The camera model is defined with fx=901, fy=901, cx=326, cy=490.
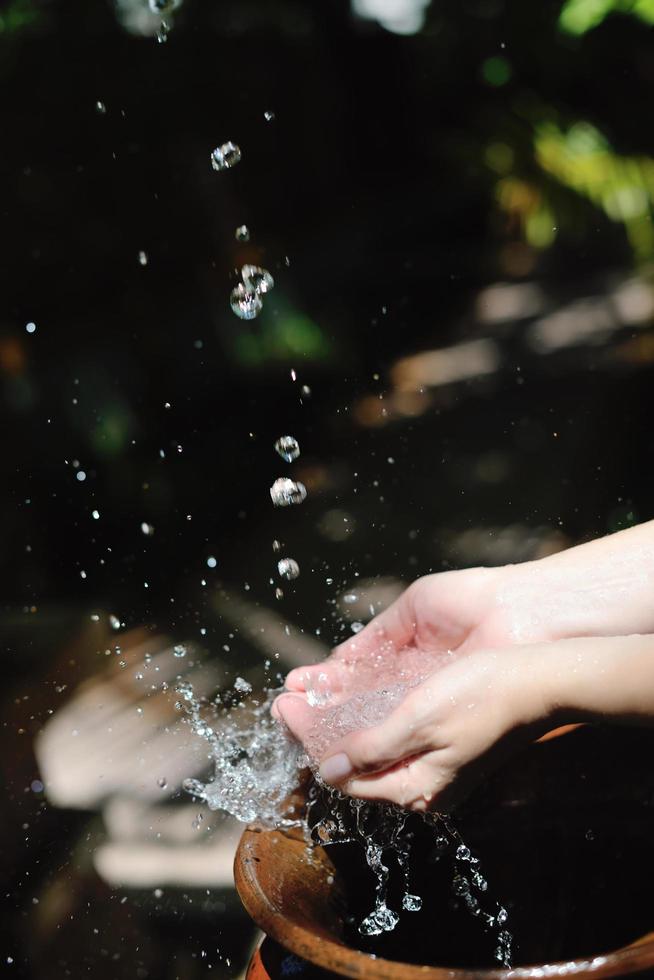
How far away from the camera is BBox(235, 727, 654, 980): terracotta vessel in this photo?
1.13 meters

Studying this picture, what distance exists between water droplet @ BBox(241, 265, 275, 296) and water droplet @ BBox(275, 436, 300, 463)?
63 cm

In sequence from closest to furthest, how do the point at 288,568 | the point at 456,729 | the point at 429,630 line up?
1. the point at 456,729
2. the point at 429,630
3. the point at 288,568

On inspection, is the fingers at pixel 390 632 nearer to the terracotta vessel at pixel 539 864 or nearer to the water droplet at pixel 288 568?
the terracotta vessel at pixel 539 864

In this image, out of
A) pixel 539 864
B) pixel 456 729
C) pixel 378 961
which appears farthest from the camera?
pixel 539 864

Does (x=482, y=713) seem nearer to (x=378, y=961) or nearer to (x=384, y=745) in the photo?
(x=384, y=745)

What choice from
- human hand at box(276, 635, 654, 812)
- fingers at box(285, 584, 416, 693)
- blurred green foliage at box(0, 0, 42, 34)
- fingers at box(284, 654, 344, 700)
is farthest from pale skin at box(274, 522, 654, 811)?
blurred green foliage at box(0, 0, 42, 34)

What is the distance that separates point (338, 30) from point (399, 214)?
0.90m

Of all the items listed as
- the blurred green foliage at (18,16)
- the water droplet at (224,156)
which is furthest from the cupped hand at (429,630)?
Result: the water droplet at (224,156)

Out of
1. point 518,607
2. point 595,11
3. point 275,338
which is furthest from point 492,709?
point 275,338

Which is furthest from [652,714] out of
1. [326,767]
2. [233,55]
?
[233,55]

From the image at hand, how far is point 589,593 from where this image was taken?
4.58ft

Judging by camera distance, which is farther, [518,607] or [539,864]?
[518,607]

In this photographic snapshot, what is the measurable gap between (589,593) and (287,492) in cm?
246

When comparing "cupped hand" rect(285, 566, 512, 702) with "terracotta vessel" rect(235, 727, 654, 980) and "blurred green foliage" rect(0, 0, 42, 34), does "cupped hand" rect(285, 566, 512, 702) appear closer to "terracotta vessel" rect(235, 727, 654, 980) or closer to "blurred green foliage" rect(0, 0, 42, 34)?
"terracotta vessel" rect(235, 727, 654, 980)
